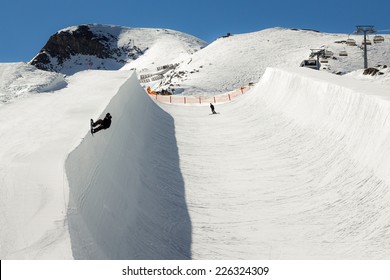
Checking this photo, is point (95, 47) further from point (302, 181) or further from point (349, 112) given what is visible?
point (302, 181)

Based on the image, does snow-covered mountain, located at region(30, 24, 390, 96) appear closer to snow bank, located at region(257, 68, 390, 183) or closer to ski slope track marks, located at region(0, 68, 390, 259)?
snow bank, located at region(257, 68, 390, 183)

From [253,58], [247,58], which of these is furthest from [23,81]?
[253,58]

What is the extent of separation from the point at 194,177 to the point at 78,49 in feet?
582

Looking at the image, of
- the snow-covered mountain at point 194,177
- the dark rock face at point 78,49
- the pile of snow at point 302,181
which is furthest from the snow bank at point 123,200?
the dark rock face at point 78,49

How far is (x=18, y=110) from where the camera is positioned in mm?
19000

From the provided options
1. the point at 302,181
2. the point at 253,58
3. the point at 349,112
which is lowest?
the point at 302,181

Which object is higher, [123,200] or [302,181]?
[123,200]

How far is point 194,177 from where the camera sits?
55.3 ft

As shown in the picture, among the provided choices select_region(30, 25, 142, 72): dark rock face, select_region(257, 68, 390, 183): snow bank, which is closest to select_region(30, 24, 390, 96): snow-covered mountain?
select_region(257, 68, 390, 183): snow bank

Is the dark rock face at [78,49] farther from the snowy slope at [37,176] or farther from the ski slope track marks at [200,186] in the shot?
the snowy slope at [37,176]

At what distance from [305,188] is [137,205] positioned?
5477 mm

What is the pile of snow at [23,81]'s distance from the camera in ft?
78.6
